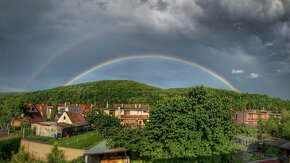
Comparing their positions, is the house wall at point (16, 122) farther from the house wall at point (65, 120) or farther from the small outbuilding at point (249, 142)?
the small outbuilding at point (249, 142)

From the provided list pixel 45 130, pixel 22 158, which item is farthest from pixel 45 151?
pixel 45 130

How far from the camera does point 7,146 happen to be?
30.9 metres

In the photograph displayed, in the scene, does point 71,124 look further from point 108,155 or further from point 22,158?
point 22,158

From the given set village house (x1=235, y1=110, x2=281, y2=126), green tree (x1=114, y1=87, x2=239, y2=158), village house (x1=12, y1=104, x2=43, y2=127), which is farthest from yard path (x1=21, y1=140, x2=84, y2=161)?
village house (x1=235, y1=110, x2=281, y2=126)

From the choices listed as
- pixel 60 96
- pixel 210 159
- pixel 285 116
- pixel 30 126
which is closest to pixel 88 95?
pixel 60 96

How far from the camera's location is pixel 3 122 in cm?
6194

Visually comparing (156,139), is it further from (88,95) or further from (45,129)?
(88,95)

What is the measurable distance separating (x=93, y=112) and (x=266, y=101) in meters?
77.3

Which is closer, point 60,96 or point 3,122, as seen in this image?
point 3,122

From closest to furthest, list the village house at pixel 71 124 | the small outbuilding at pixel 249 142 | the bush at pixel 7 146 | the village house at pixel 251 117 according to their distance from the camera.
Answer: the bush at pixel 7 146 → the small outbuilding at pixel 249 142 → the village house at pixel 71 124 → the village house at pixel 251 117

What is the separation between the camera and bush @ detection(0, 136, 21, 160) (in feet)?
97.1

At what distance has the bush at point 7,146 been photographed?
97.1 ft

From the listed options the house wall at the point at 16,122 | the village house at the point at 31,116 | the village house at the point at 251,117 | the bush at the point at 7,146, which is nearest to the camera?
the bush at the point at 7,146

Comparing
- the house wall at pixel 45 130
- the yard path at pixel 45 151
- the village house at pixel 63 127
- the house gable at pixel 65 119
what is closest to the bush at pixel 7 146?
the yard path at pixel 45 151
